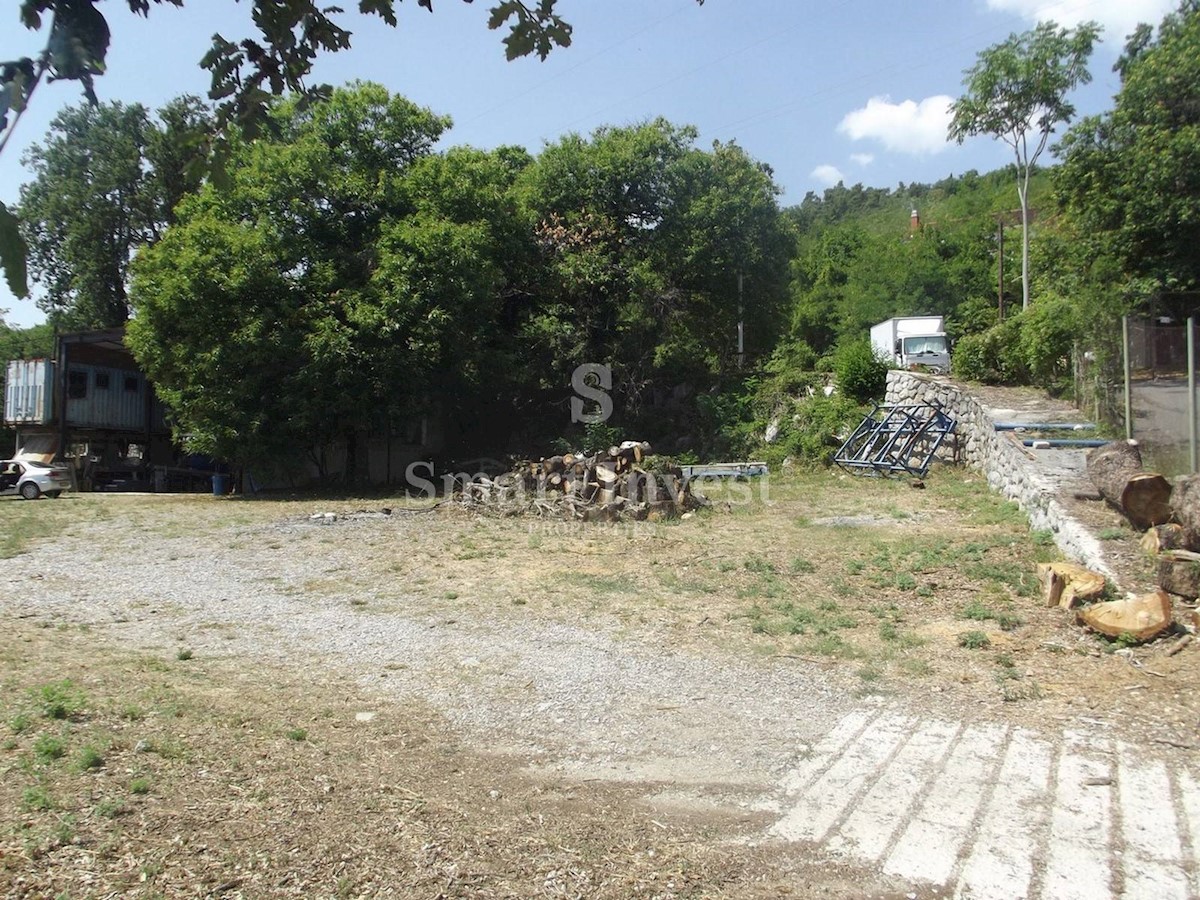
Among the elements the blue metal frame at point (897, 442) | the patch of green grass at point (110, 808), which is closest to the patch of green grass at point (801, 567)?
the patch of green grass at point (110, 808)

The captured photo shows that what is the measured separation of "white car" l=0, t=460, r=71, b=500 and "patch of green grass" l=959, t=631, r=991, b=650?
74.7 feet

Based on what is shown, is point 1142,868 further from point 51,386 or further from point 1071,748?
point 51,386

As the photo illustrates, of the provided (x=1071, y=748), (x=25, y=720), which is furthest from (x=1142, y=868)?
(x=25, y=720)

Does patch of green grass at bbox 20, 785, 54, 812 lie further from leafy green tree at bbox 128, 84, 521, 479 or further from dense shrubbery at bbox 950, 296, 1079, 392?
leafy green tree at bbox 128, 84, 521, 479

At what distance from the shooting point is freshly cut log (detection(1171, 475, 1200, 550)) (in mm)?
7500

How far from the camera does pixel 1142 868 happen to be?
3.45 meters

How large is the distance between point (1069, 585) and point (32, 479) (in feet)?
76.7

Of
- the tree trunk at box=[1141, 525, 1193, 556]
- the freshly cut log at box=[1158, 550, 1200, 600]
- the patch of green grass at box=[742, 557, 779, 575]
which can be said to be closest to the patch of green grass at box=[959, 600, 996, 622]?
the freshly cut log at box=[1158, 550, 1200, 600]

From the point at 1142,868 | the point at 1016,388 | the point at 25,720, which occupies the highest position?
the point at 1016,388

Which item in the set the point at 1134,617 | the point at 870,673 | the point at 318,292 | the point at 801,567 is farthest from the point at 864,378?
the point at 870,673

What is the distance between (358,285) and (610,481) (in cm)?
974

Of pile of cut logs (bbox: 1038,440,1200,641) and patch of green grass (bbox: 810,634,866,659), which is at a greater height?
pile of cut logs (bbox: 1038,440,1200,641)

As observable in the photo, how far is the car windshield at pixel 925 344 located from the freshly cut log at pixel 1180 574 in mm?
18591

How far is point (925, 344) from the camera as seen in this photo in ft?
82.7
